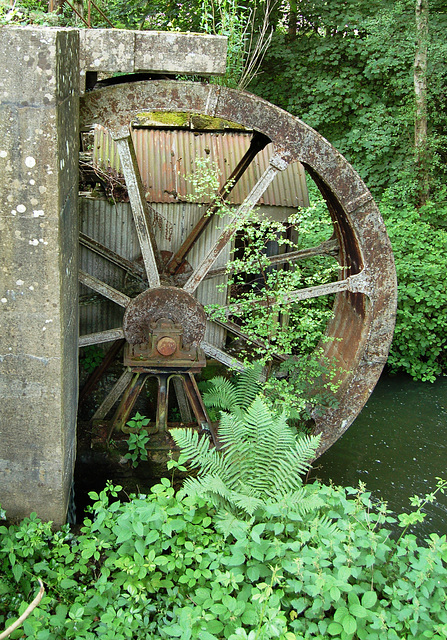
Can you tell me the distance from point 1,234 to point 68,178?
548 millimetres

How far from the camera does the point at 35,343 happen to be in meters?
3.21

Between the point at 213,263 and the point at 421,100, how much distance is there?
18.5ft

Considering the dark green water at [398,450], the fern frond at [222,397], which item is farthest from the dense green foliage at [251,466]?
the dark green water at [398,450]

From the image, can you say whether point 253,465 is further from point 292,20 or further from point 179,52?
point 292,20

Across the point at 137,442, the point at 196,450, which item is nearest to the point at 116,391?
the point at 137,442

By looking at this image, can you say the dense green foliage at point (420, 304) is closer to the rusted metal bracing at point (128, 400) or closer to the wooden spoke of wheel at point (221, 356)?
the wooden spoke of wheel at point (221, 356)

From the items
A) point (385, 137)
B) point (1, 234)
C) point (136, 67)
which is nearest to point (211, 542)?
point (1, 234)

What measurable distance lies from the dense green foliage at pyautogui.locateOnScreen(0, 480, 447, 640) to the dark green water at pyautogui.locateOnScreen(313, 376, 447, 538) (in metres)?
2.01

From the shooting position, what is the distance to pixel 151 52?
4098 millimetres

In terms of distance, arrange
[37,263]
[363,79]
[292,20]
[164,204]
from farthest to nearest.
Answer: [292,20], [363,79], [164,204], [37,263]

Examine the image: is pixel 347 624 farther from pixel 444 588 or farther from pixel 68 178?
pixel 68 178

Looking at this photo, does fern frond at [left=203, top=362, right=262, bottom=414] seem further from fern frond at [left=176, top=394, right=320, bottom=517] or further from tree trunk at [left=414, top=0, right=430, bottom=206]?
tree trunk at [left=414, top=0, right=430, bottom=206]

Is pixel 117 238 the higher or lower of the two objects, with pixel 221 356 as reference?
higher

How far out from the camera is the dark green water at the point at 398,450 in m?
5.34
